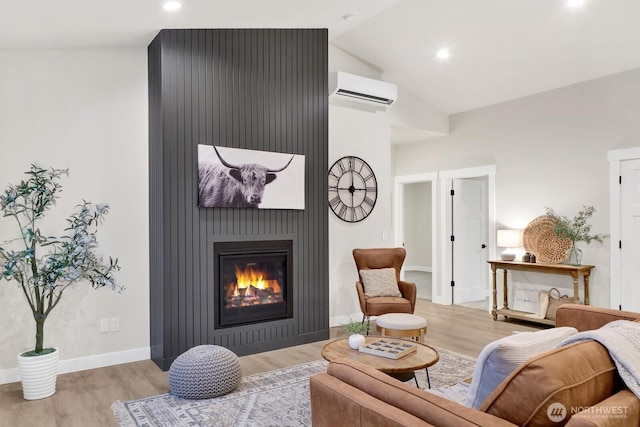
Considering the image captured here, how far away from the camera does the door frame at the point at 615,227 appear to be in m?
4.82

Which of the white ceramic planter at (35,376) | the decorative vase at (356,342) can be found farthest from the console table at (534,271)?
the white ceramic planter at (35,376)

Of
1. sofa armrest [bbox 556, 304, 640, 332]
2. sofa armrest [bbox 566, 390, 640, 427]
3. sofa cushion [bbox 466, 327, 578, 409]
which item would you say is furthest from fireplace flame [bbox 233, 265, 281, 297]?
sofa armrest [bbox 566, 390, 640, 427]

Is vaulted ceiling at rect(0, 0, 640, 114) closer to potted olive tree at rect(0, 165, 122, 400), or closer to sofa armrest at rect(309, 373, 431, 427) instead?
potted olive tree at rect(0, 165, 122, 400)

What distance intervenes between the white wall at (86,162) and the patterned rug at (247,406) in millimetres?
1038

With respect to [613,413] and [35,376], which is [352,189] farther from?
[613,413]

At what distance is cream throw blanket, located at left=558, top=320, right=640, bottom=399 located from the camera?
53.7 inches

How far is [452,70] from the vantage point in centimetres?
552

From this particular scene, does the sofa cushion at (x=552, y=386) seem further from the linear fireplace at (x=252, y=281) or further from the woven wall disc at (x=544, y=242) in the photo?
the woven wall disc at (x=544, y=242)

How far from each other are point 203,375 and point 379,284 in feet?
7.60

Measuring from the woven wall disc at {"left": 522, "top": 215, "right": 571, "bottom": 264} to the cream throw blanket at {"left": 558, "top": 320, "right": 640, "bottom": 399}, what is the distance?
3943 millimetres

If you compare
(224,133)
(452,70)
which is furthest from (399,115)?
(224,133)

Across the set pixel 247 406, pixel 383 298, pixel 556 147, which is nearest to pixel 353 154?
pixel 383 298

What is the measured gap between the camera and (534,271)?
5.47m

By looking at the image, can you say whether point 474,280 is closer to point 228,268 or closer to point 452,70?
point 452,70
